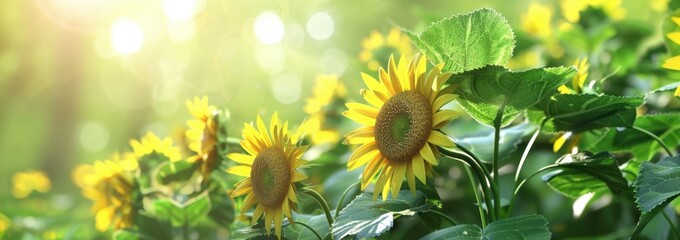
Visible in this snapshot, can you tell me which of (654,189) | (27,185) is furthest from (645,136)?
(27,185)

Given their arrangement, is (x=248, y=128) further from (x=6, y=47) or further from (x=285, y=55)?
(x=285, y=55)

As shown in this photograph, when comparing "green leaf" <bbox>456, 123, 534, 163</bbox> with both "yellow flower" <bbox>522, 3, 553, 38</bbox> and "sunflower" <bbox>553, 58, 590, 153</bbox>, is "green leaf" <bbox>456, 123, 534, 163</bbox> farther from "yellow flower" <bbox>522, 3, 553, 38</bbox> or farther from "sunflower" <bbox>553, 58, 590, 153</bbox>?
"yellow flower" <bbox>522, 3, 553, 38</bbox>

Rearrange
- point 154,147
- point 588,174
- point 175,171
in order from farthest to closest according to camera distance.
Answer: point 154,147 < point 175,171 < point 588,174

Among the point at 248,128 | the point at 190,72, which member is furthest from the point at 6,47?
the point at 248,128

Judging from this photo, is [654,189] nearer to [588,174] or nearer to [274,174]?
[588,174]

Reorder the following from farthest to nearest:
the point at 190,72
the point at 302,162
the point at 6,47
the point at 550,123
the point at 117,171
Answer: the point at 190,72 < the point at 6,47 < the point at 117,171 < the point at 550,123 < the point at 302,162

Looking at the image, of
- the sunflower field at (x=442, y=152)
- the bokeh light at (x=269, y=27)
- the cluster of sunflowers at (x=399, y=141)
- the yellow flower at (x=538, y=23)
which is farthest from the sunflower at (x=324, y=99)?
the bokeh light at (x=269, y=27)
